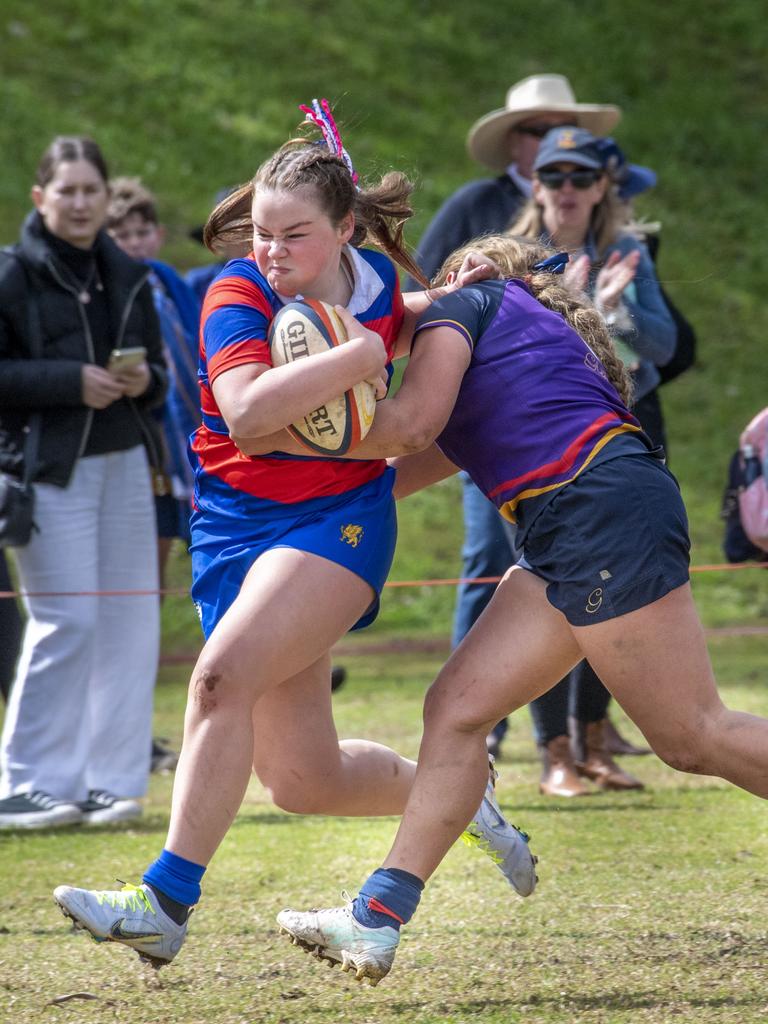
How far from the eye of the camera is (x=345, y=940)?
3.71 metres

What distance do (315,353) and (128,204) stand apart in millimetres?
4833

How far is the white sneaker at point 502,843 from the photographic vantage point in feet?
14.1

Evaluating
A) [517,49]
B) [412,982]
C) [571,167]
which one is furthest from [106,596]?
[517,49]

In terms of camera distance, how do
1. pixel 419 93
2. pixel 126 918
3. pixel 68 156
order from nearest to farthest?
pixel 126 918 → pixel 68 156 → pixel 419 93

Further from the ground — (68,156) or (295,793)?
(68,156)

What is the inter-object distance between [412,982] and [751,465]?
9.62 feet

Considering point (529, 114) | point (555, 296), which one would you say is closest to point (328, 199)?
point (555, 296)

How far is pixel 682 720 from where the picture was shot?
3.74 meters

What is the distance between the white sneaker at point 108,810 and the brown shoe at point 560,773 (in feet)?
5.28

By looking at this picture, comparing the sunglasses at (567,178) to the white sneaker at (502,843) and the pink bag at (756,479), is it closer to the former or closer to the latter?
the pink bag at (756,479)

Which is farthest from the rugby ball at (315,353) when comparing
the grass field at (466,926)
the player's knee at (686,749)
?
the grass field at (466,926)

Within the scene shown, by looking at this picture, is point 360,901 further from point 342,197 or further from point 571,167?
point 571,167

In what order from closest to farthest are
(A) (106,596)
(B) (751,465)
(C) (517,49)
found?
(B) (751,465), (A) (106,596), (C) (517,49)

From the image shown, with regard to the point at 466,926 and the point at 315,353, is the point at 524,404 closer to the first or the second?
the point at 315,353
